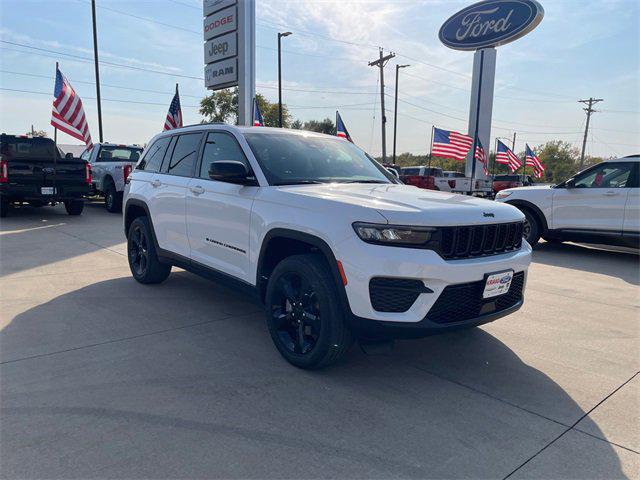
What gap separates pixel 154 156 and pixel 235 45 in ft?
33.9

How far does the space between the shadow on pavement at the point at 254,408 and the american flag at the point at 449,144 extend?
16.4 metres

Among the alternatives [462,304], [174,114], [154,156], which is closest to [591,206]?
[462,304]

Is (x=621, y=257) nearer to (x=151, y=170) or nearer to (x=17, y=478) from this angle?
(x=151, y=170)

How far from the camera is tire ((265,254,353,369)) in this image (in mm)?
3170

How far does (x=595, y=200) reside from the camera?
851 cm

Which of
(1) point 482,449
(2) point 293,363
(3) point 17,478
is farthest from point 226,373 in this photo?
(1) point 482,449

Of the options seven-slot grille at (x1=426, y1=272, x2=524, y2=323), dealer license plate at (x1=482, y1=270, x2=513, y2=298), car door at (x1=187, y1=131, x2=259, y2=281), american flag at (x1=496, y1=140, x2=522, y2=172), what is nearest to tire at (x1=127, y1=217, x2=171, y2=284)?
car door at (x1=187, y1=131, x2=259, y2=281)

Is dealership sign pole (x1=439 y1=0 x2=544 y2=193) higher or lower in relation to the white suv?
higher

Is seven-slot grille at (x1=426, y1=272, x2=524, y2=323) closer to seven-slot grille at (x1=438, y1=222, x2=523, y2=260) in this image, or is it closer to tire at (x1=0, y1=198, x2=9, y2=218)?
seven-slot grille at (x1=438, y1=222, x2=523, y2=260)

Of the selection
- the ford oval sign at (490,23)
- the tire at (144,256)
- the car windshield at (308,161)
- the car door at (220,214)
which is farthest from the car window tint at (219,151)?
the ford oval sign at (490,23)

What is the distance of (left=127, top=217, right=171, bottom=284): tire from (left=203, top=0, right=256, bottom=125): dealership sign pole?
8.72 m

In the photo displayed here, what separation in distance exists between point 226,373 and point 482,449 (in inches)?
69.8

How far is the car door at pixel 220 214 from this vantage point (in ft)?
13.1

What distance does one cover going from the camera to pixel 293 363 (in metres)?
3.52
